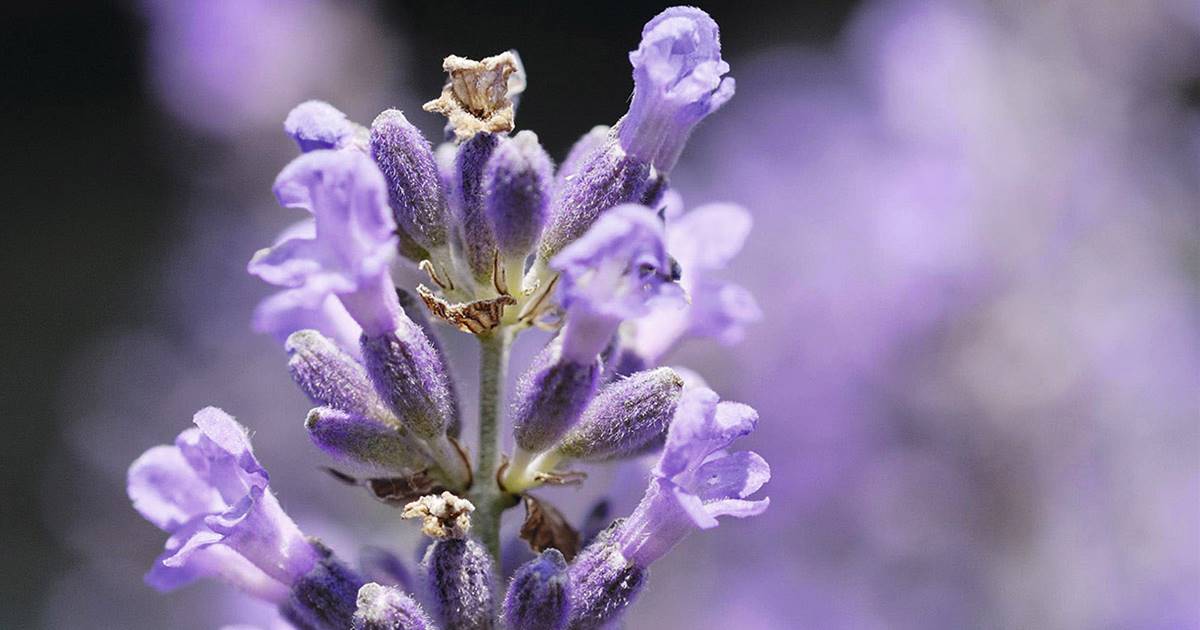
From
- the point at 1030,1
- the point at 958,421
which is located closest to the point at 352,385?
the point at 958,421

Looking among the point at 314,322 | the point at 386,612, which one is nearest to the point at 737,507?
the point at 386,612

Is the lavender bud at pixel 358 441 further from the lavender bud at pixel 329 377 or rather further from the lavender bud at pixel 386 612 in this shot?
the lavender bud at pixel 386 612

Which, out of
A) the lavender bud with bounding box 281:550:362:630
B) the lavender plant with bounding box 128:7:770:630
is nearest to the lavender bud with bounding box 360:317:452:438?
the lavender plant with bounding box 128:7:770:630

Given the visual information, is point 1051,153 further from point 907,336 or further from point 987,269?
point 907,336

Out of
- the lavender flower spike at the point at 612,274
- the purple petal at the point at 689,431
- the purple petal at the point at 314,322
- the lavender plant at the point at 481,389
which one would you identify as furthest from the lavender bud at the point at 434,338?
the purple petal at the point at 689,431

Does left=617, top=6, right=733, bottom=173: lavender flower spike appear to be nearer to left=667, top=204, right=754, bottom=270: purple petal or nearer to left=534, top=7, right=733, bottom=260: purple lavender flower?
left=534, top=7, right=733, bottom=260: purple lavender flower

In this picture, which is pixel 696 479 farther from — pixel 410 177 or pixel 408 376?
pixel 410 177
